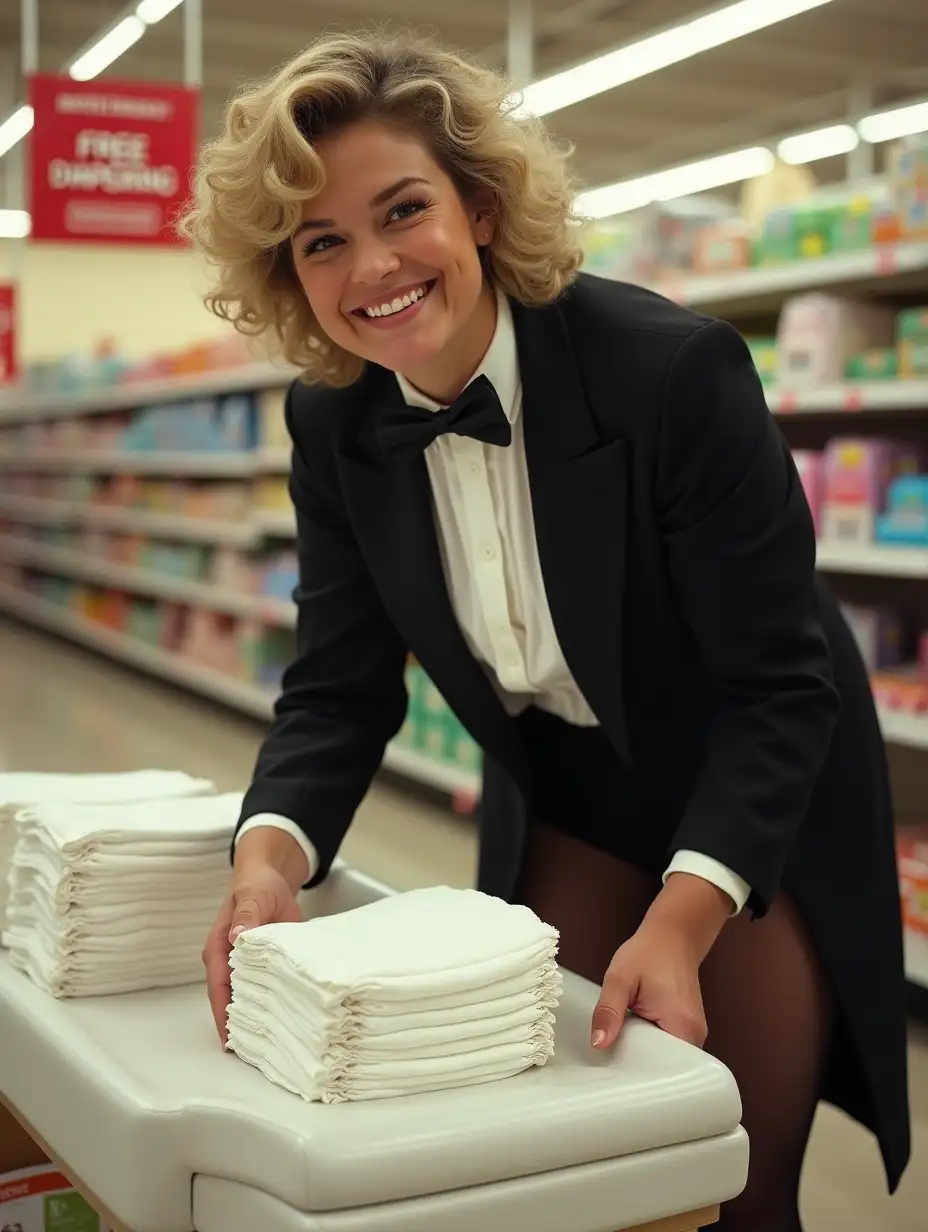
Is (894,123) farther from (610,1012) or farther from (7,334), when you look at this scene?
(610,1012)

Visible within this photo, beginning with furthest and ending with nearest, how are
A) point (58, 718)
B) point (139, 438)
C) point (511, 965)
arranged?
point (139, 438)
point (58, 718)
point (511, 965)

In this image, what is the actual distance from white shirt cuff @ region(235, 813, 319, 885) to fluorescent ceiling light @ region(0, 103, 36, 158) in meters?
11.2

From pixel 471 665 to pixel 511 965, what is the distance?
54 centimetres

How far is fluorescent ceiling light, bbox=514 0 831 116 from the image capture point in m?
7.42

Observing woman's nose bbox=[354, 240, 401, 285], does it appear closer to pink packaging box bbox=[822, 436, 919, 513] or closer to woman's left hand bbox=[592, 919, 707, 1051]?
woman's left hand bbox=[592, 919, 707, 1051]

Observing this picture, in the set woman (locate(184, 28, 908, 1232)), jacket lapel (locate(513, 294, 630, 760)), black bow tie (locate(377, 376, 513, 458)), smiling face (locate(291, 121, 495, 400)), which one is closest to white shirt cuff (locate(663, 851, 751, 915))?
woman (locate(184, 28, 908, 1232))

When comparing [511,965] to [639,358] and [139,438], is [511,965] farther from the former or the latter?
[139,438]

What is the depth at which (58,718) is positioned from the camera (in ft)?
24.8

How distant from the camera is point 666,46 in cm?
838

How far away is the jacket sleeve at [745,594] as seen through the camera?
147 centimetres

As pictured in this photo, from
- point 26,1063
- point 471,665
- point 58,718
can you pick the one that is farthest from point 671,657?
point 58,718

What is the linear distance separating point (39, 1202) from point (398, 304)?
1.17 m

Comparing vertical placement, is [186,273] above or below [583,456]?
above

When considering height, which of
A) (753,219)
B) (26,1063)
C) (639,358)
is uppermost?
(753,219)
